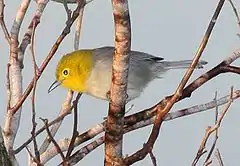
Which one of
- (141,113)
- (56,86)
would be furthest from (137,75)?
(141,113)

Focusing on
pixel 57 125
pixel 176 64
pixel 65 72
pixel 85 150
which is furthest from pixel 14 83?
pixel 176 64

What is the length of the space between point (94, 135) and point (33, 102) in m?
0.28

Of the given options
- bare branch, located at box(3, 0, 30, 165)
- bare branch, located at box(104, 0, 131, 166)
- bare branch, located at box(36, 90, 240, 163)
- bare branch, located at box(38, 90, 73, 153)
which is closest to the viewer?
bare branch, located at box(104, 0, 131, 166)

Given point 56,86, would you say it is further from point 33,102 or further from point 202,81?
point 202,81

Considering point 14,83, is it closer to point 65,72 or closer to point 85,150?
point 85,150

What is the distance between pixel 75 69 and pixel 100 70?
0.27ft

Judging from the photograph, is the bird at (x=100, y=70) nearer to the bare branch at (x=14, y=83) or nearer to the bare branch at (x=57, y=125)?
the bare branch at (x=57, y=125)

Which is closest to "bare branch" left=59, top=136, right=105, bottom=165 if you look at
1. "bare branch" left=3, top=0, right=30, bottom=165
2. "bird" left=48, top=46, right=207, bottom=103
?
"bare branch" left=3, top=0, right=30, bottom=165

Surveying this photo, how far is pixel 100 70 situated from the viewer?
1.78 meters

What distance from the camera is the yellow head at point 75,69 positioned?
67.6 inches

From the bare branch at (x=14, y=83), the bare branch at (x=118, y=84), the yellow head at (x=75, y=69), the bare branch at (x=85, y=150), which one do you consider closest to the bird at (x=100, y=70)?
the yellow head at (x=75, y=69)

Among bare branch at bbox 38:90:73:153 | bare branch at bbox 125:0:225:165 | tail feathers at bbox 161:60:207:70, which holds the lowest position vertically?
bare branch at bbox 38:90:73:153

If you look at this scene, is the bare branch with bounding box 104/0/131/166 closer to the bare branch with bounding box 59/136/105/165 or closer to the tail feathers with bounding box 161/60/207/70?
the bare branch with bounding box 59/136/105/165

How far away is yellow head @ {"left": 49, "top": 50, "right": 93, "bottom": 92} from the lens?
1716mm
